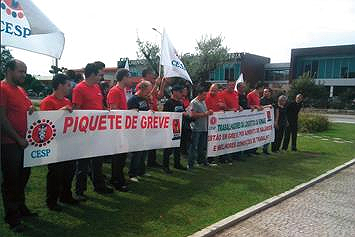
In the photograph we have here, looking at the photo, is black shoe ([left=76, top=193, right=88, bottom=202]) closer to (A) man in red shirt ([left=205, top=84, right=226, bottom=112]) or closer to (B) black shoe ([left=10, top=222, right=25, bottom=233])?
(B) black shoe ([left=10, top=222, right=25, bottom=233])

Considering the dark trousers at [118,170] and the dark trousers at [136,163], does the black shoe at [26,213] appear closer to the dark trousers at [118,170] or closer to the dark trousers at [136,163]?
the dark trousers at [118,170]

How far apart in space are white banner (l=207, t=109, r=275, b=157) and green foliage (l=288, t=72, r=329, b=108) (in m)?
39.5

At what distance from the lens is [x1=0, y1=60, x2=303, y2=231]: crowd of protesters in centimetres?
498

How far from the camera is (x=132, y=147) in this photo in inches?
300

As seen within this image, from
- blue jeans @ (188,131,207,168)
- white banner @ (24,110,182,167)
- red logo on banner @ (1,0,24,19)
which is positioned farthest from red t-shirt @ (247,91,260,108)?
red logo on banner @ (1,0,24,19)

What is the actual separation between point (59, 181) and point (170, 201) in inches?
73.1

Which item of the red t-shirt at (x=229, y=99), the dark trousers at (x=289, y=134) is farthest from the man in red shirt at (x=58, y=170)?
the dark trousers at (x=289, y=134)

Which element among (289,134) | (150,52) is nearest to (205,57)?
(150,52)

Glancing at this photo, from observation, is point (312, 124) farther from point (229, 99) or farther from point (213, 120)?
point (213, 120)

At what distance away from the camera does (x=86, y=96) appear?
6562 mm

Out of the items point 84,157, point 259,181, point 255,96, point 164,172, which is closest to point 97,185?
point 84,157

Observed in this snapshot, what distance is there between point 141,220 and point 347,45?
2358 inches

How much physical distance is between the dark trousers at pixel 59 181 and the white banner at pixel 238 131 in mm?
A: 4437

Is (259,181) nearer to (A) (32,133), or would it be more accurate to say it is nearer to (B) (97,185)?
(B) (97,185)
